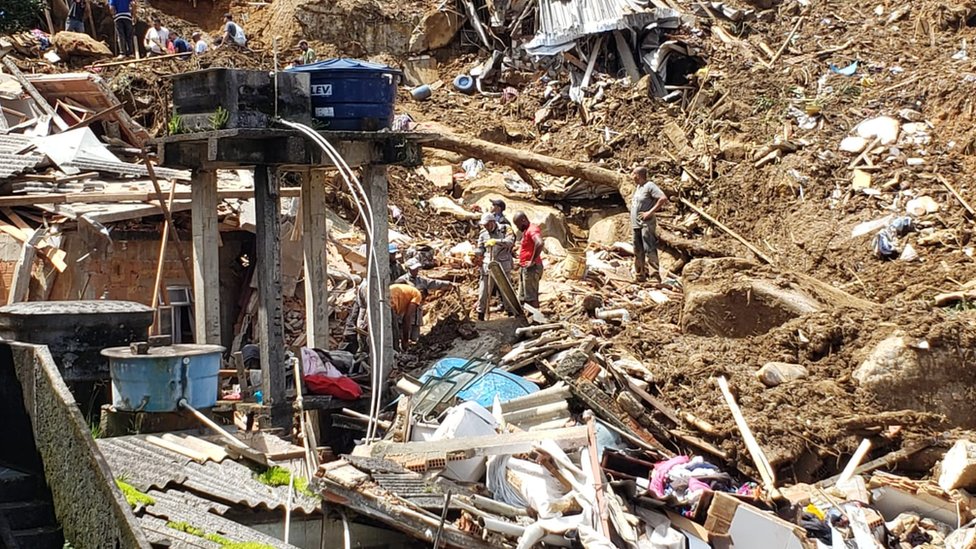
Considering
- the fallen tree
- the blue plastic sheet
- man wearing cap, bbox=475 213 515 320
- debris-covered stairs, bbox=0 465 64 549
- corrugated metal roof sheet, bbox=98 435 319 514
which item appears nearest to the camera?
debris-covered stairs, bbox=0 465 64 549

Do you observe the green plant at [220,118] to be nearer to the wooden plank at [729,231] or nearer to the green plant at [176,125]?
the green plant at [176,125]

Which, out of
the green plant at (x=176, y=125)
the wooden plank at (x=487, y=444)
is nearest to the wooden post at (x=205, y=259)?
the green plant at (x=176, y=125)

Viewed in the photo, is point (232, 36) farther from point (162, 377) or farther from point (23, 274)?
point (162, 377)

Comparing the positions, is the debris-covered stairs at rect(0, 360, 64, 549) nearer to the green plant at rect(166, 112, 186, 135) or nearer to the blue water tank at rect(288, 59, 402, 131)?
the green plant at rect(166, 112, 186, 135)

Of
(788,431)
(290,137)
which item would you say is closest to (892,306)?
(788,431)

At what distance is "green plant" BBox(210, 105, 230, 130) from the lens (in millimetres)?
11266

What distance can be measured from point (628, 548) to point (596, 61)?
13781 mm

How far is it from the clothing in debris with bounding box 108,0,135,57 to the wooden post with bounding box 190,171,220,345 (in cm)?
923

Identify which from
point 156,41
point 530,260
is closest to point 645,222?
point 530,260

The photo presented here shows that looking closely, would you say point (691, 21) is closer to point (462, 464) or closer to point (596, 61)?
point (596, 61)

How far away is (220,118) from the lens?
1127 cm

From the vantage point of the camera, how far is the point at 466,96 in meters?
22.3

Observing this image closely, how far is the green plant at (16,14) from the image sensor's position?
1852 cm

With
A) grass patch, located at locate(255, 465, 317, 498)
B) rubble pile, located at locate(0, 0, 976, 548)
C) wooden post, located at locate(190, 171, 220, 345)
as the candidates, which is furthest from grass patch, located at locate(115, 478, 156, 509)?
wooden post, located at locate(190, 171, 220, 345)
